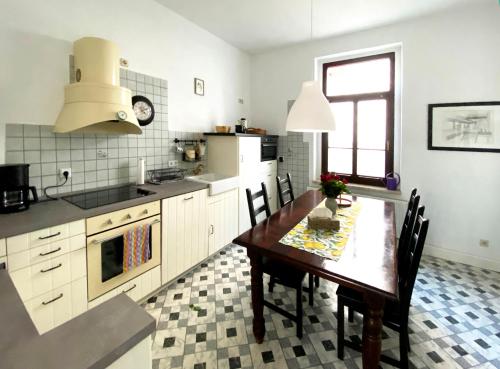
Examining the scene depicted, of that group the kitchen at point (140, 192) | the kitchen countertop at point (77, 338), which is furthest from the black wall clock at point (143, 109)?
the kitchen countertop at point (77, 338)

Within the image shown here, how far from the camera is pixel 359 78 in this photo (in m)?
3.52

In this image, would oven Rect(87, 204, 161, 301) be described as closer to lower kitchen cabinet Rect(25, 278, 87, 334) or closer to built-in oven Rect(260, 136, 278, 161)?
lower kitchen cabinet Rect(25, 278, 87, 334)

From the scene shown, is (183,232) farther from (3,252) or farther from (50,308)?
(3,252)

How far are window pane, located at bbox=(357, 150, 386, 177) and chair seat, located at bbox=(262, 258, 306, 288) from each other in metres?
2.32

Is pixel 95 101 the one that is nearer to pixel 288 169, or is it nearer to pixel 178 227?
pixel 178 227

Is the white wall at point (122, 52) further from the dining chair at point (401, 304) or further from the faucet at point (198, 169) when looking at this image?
the dining chair at point (401, 304)

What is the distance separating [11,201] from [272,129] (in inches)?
131

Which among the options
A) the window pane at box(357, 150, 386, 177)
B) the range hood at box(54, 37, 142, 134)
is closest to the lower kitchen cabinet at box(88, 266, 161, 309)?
the range hood at box(54, 37, 142, 134)

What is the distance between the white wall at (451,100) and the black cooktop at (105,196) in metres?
3.09

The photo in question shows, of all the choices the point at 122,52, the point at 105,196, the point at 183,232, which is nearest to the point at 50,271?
the point at 105,196

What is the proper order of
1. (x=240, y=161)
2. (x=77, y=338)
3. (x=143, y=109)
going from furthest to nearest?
(x=240, y=161), (x=143, y=109), (x=77, y=338)

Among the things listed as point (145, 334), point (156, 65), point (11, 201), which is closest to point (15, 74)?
point (11, 201)

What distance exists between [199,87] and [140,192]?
170cm

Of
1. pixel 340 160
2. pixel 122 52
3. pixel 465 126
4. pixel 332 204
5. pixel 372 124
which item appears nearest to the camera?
pixel 332 204
